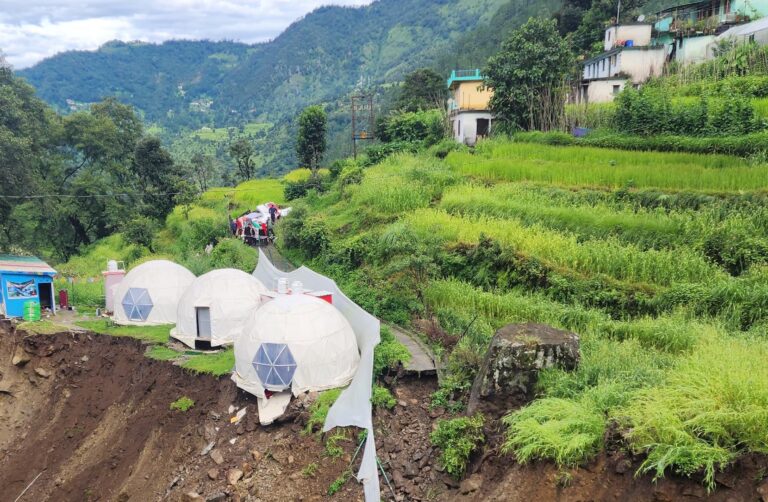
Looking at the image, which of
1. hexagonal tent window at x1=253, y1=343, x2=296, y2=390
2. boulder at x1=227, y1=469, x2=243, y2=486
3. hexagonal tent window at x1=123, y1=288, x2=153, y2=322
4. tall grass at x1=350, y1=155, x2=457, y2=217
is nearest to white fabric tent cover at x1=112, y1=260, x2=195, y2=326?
hexagonal tent window at x1=123, y1=288, x2=153, y2=322

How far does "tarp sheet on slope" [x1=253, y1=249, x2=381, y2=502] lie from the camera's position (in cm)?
904

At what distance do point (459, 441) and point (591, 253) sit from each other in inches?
250

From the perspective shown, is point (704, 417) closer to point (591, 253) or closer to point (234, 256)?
point (591, 253)

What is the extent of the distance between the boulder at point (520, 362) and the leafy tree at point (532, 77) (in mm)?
17285

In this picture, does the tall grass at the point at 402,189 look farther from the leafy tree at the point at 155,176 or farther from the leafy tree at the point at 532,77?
the leafy tree at the point at 155,176

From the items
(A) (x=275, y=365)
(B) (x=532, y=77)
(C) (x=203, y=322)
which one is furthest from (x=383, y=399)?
(B) (x=532, y=77)

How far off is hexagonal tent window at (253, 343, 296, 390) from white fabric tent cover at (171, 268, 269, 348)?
13.5ft

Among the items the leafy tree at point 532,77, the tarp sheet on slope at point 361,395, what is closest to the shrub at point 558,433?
the tarp sheet on slope at point 361,395

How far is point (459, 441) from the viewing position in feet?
27.2

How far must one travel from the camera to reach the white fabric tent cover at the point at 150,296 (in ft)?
60.3

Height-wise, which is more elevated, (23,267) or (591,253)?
(591,253)

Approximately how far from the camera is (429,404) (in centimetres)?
1020

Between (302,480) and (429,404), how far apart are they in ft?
8.06

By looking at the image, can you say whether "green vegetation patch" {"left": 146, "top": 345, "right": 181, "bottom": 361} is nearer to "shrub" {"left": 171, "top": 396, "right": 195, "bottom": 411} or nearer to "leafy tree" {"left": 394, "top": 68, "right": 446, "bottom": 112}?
"shrub" {"left": 171, "top": 396, "right": 195, "bottom": 411}
